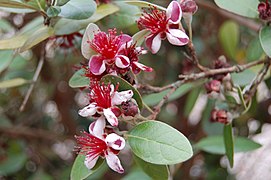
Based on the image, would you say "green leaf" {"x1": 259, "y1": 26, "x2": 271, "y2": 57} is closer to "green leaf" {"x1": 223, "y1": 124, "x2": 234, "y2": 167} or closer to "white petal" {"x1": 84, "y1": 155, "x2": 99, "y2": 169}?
"green leaf" {"x1": 223, "y1": 124, "x2": 234, "y2": 167}

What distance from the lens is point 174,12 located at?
857 millimetres

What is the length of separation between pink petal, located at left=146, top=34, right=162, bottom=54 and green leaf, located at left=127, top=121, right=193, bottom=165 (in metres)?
0.14

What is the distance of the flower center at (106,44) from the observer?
0.83 m

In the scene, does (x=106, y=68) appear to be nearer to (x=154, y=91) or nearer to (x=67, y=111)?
(x=154, y=91)

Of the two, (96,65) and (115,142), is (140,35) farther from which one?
(115,142)

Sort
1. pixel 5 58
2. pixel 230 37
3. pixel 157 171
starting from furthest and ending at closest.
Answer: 1. pixel 230 37
2. pixel 5 58
3. pixel 157 171

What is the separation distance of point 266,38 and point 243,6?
3.9 inches

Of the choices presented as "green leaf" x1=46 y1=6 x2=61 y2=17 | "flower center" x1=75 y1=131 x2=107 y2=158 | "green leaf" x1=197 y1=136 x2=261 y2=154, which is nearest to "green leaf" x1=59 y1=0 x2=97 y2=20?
"green leaf" x1=46 y1=6 x2=61 y2=17

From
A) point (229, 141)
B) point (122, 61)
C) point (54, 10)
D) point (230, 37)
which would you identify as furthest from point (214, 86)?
point (230, 37)

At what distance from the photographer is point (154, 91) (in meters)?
0.95

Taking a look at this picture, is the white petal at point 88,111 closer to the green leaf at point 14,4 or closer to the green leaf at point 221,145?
the green leaf at point 14,4

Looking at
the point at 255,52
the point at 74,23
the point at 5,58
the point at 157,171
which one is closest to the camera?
the point at 157,171

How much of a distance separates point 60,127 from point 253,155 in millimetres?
839

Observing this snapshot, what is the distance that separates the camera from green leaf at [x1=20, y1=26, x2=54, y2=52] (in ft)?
3.05
